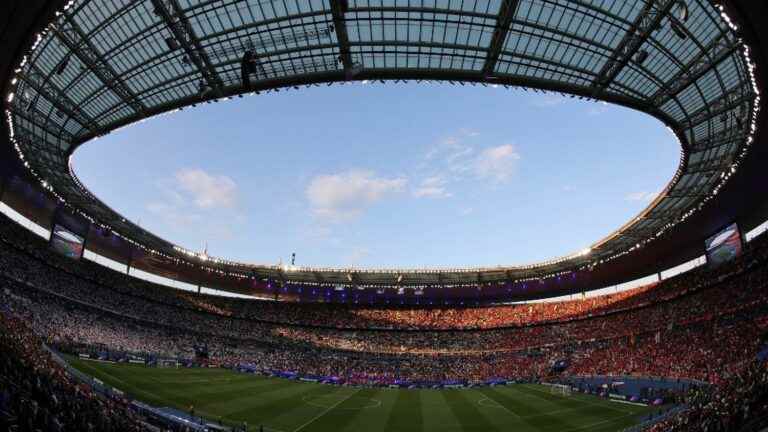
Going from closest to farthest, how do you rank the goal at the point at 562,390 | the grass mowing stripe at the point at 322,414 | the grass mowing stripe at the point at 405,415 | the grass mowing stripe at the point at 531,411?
the grass mowing stripe at the point at 322,414 < the grass mowing stripe at the point at 531,411 < the grass mowing stripe at the point at 405,415 < the goal at the point at 562,390

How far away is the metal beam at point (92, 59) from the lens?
93.8 ft

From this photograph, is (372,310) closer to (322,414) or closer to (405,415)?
(405,415)

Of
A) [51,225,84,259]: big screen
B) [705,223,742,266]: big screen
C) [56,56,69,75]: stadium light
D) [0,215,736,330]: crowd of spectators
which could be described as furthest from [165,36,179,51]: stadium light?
[705,223,742,266]: big screen

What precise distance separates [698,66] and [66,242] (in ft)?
239

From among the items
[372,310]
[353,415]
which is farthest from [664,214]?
[372,310]

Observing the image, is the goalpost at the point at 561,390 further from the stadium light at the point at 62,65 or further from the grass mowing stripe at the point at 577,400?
the stadium light at the point at 62,65

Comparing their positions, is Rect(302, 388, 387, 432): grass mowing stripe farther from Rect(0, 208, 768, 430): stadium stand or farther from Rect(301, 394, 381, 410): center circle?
Rect(0, 208, 768, 430): stadium stand

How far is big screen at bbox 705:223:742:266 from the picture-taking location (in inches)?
2067

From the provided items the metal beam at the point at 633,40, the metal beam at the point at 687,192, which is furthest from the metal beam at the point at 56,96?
the metal beam at the point at 687,192

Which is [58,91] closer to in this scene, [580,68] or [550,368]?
[580,68]

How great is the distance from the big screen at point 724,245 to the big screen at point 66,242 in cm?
8167

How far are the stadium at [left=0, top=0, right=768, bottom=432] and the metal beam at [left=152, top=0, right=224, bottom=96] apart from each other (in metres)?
0.19

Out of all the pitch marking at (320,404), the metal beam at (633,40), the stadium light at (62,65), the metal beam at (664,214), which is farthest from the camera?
the metal beam at (664,214)

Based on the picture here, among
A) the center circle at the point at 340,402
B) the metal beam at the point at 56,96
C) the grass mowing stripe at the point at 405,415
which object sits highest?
the metal beam at the point at 56,96
